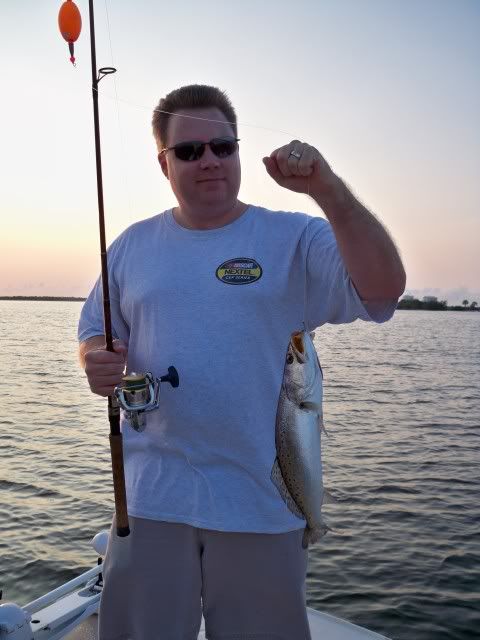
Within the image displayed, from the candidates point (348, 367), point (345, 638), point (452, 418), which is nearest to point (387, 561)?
point (345, 638)

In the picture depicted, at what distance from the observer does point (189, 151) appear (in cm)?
276

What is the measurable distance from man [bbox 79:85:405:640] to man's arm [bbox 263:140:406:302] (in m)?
0.16

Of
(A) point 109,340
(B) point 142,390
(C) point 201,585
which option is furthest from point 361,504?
(B) point 142,390

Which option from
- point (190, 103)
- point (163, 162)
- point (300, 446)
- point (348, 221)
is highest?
point (190, 103)

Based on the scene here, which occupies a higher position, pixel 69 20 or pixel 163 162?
pixel 69 20

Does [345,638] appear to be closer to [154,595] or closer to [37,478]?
[154,595]

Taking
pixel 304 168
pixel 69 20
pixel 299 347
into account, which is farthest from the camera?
pixel 69 20

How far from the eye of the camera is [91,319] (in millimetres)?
3248

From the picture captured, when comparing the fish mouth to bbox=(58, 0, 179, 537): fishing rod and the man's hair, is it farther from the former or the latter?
the man's hair

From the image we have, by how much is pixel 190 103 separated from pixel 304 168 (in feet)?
3.01

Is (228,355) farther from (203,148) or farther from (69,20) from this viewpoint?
(69,20)

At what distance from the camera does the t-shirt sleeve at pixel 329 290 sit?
2.36m

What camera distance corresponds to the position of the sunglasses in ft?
8.96

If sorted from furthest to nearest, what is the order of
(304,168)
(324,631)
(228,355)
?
(324,631) → (228,355) → (304,168)
